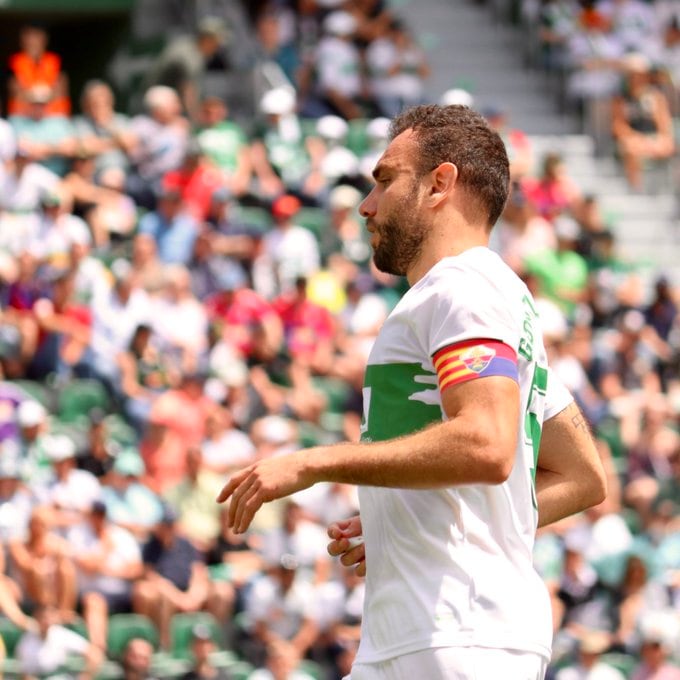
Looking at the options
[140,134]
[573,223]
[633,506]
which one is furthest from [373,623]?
[573,223]

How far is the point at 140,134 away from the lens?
46.2 ft

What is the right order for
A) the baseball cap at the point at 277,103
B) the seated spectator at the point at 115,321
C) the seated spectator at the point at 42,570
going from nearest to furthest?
the seated spectator at the point at 42,570
the seated spectator at the point at 115,321
the baseball cap at the point at 277,103

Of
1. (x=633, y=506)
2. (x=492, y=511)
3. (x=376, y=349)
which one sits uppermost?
(x=376, y=349)

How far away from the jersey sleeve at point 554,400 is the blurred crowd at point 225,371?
6494 millimetres

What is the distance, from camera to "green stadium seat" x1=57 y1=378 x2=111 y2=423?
11.6 m

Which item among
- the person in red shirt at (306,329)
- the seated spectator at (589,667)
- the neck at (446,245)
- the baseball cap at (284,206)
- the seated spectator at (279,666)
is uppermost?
the neck at (446,245)

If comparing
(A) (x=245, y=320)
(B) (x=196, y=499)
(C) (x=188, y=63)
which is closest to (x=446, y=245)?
(B) (x=196, y=499)

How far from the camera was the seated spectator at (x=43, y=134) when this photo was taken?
13453 mm

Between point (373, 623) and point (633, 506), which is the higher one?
point (373, 623)

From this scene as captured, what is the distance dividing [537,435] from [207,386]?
28.2 ft

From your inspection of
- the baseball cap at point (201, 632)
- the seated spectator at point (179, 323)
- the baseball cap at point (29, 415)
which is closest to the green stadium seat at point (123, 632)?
the baseball cap at point (201, 632)

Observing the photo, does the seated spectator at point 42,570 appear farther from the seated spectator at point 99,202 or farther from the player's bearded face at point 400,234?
the player's bearded face at point 400,234

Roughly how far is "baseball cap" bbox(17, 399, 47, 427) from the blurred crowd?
2 centimetres

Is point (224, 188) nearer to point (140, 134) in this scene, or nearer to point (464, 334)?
point (140, 134)
